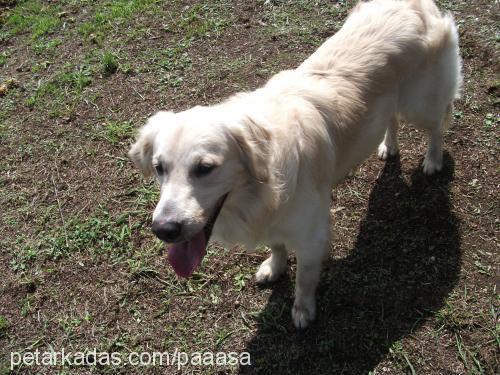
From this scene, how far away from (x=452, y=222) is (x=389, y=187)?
0.62 m

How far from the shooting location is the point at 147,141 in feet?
8.68

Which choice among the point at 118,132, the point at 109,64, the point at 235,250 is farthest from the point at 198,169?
the point at 109,64

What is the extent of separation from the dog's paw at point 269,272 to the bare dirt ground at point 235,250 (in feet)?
0.25

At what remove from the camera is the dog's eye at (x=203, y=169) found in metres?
2.29

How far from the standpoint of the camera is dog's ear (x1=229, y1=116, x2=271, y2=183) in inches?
93.5

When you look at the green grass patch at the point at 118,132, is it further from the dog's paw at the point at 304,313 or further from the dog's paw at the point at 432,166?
the dog's paw at the point at 432,166

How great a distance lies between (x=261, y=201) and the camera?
250cm

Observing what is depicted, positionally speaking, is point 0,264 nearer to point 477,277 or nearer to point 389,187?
point 389,187

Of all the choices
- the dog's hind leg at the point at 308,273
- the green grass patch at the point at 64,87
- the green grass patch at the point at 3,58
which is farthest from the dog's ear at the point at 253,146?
the green grass patch at the point at 3,58

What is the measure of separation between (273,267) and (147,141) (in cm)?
144

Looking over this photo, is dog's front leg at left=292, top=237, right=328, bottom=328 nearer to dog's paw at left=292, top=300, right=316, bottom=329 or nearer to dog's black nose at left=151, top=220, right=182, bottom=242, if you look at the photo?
dog's paw at left=292, top=300, right=316, bottom=329

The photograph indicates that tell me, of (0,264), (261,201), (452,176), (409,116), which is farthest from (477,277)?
(0,264)

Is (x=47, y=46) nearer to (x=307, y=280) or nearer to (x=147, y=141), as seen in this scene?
(x=147, y=141)

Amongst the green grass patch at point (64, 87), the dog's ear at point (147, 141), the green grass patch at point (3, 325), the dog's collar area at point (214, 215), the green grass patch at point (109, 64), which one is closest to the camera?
the dog's collar area at point (214, 215)
